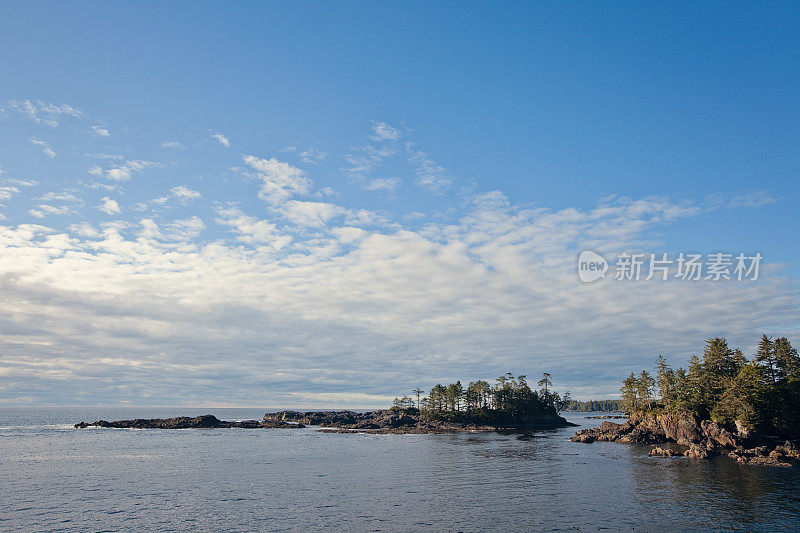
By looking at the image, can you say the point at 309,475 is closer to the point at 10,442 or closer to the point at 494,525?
the point at 494,525

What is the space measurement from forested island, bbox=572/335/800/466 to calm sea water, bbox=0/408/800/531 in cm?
1180

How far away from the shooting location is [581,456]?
318 ft

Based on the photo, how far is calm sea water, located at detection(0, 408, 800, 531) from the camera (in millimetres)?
45781

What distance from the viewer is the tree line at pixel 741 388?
95.1 meters

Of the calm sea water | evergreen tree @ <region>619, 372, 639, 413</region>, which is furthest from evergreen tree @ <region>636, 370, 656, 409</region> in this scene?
the calm sea water

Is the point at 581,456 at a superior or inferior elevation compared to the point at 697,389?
inferior

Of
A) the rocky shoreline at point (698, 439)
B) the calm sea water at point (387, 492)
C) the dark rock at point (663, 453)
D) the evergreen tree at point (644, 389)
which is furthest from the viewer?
the evergreen tree at point (644, 389)

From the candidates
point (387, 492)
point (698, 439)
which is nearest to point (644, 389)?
point (698, 439)

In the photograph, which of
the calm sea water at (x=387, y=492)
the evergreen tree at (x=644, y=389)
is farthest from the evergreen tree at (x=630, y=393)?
the calm sea water at (x=387, y=492)

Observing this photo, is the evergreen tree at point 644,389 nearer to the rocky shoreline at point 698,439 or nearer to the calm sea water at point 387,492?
the rocky shoreline at point 698,439

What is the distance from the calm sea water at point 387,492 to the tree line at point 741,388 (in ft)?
61.2

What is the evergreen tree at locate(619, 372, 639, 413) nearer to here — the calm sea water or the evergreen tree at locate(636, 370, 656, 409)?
the evergreen tree at locate(636, 370, 656, 409)

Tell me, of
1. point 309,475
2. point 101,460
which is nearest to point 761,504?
point 309,475

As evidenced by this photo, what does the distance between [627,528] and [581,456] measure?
5900cm
